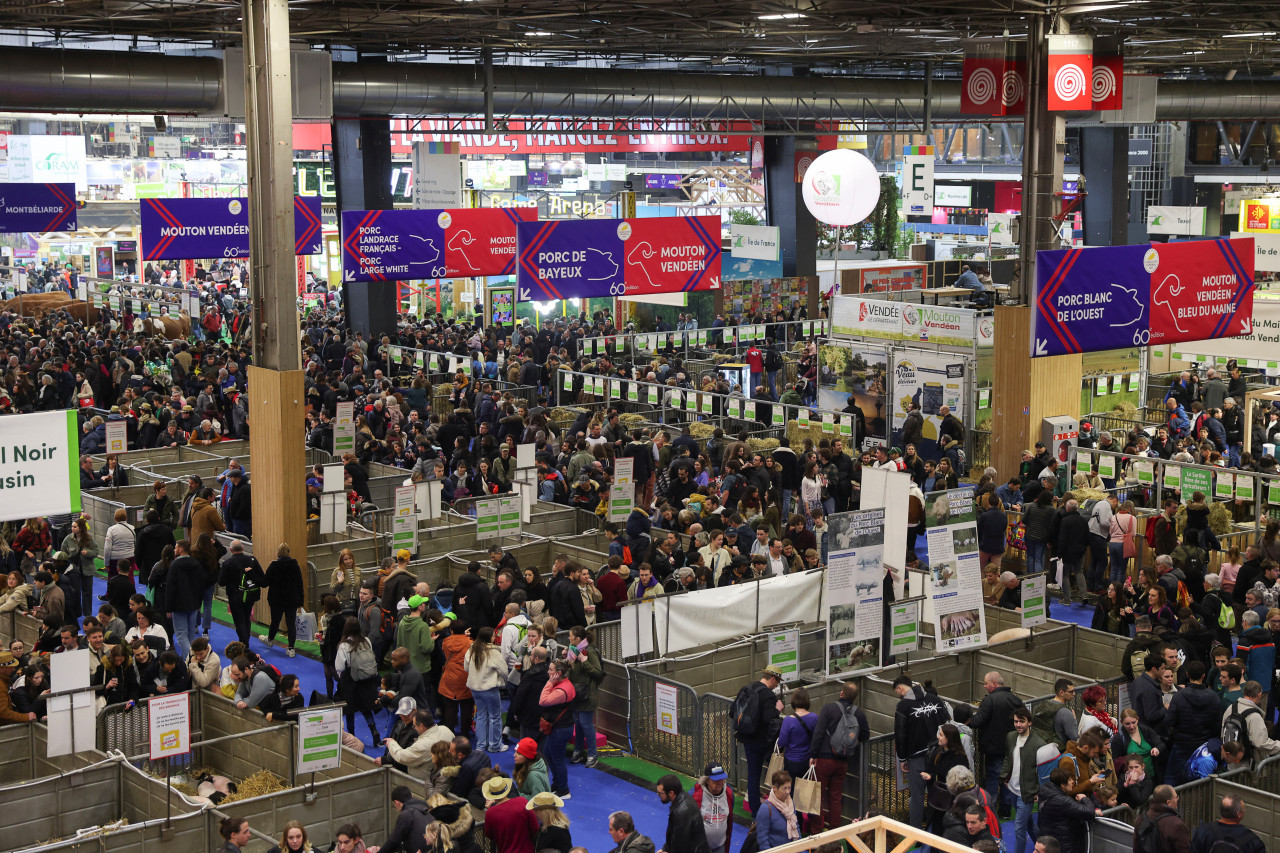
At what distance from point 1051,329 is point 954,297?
43.2ft

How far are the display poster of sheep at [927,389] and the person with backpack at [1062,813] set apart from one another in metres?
12.1

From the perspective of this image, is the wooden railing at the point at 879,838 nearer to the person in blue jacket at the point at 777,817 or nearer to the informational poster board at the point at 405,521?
the person in blue jacket at the point at 777,817

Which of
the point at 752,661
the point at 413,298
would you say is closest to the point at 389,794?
the point at 752,661

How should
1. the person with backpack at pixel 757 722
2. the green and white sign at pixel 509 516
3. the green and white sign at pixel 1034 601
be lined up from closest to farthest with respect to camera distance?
the person with backpack at pixel 757 722 < the green and white sign at pixel 1034 601 < the green and white sign at pixel 509 516

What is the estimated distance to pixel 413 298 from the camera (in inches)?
1551

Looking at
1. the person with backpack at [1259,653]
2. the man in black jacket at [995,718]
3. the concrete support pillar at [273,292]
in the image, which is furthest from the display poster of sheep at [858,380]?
the man in black jacket at [995,718]

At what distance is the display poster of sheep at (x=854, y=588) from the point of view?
11.4 metres

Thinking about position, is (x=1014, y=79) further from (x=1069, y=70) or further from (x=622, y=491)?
(x=622, y=491)

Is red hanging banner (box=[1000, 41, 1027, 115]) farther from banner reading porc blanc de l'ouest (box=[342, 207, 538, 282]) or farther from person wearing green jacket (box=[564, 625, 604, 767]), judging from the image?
→ person wearing green jacket (box=[564, 625, 604, 767])

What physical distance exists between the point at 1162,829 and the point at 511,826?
12.3ft

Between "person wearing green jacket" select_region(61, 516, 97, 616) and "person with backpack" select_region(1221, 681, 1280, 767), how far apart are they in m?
10.3

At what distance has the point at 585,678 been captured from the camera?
11.1 meters

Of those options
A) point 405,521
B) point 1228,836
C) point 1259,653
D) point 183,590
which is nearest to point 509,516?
point 405,521

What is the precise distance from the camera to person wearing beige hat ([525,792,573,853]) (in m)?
8.45
